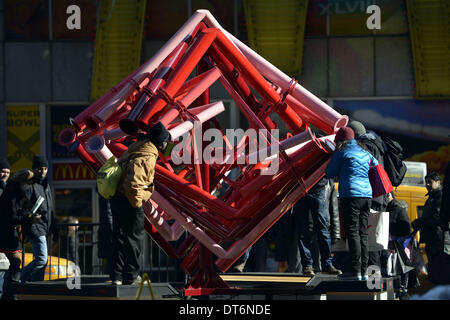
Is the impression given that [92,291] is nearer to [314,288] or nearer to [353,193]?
[314,288]

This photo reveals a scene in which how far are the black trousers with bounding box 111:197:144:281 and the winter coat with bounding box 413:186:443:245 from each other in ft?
15.4

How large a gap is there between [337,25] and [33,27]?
6.96 meters

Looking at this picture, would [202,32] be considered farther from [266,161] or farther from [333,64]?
[333,64]

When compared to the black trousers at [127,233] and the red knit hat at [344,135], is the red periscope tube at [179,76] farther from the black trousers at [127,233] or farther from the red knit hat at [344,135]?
the red knit hat at [344,135]

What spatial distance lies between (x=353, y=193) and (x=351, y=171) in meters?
0.24

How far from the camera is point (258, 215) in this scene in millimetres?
10633

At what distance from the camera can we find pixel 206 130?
11.2 metres

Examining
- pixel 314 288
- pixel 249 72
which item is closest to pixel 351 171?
pixel 314 288

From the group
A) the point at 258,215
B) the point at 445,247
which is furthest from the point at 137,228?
the point at 445,247

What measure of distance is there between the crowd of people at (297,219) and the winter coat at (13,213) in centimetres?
1

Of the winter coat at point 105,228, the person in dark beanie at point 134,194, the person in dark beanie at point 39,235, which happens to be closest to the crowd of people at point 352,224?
the winter coat at point 105,228

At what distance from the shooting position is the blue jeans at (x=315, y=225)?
37.8 feet

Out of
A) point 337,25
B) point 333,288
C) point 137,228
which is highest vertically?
point 337,25

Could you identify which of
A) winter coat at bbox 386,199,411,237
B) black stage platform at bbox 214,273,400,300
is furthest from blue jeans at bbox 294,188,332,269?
winter coat at bbox 386,199,411,237
